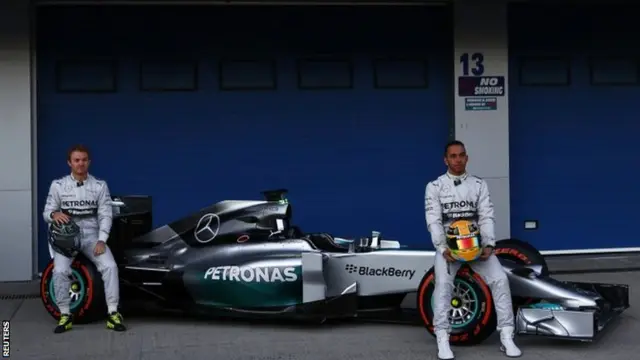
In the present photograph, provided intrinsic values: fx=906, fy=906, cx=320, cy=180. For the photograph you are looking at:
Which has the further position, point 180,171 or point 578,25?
point 578,25

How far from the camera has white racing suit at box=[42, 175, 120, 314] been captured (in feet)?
27.6

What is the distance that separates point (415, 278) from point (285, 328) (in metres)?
1.34

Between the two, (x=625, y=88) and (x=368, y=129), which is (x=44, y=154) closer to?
(x=368, y=129)

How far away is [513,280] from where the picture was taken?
8008mm

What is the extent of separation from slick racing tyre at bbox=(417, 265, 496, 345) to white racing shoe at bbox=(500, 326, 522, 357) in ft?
0.55

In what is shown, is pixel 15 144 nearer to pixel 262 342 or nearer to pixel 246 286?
pixel 246 286

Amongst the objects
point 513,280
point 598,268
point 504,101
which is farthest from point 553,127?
point 513,280

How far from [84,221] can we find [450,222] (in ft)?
11.4

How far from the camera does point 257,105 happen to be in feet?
38.4

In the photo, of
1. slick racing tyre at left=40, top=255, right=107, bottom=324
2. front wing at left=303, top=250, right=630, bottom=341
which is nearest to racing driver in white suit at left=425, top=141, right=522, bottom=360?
front wing at left=303, top=250, right=630, bottom=341

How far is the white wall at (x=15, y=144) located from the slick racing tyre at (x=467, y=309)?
5463 millimetres

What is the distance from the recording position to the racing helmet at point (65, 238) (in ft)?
27.2

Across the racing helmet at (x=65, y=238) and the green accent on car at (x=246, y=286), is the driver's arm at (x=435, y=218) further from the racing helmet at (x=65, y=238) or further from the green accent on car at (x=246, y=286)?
the racing helmet at (x=65, y=238)
